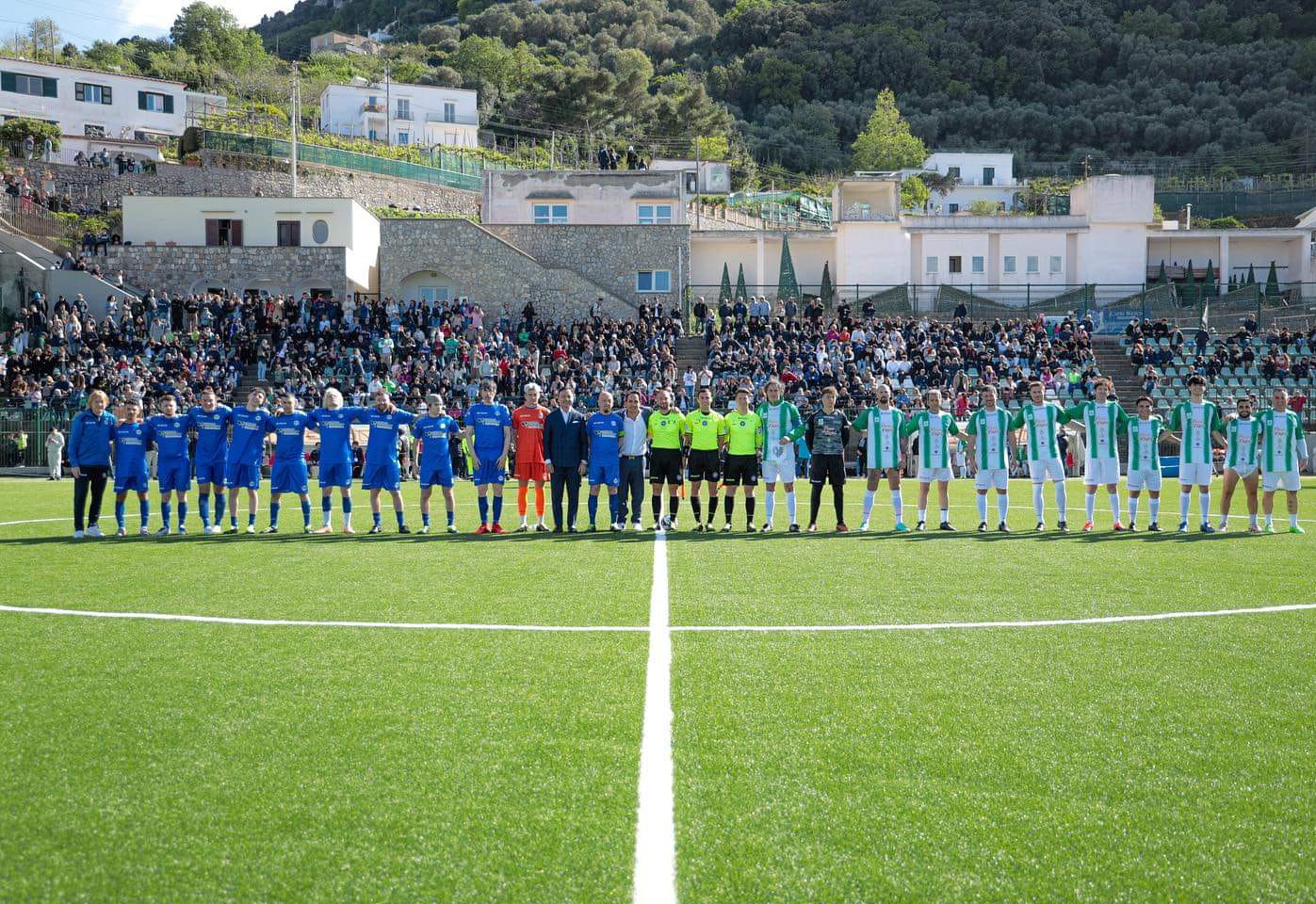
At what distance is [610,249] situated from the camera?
46.7 m

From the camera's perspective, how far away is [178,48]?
94.4 meters

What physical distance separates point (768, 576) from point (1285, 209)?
75.1 m

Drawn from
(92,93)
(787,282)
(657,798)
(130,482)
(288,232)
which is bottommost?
(657,798)

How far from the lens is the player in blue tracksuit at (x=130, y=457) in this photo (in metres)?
15.0

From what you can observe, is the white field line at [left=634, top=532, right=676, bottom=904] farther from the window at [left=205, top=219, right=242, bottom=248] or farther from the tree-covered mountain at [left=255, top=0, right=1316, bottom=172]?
the tree-covered mountain at [left=255, top=0, right=1316, bottom=172]

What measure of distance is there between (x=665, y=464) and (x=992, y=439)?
4.54 metres

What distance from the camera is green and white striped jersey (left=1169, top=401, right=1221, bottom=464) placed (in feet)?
52.2

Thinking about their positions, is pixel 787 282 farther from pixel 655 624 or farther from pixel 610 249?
pixel 655 624

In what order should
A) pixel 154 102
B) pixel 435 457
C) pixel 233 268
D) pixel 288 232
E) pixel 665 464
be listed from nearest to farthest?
pixel 435 457, pixel 665 464, pixel 233 268, pixel 288 232, pixel 154 102

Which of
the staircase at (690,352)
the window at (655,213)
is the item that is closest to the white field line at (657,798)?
the staircase at (690,352)

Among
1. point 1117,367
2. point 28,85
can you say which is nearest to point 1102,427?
point 1117,367

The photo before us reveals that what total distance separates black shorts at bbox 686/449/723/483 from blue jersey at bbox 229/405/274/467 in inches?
217

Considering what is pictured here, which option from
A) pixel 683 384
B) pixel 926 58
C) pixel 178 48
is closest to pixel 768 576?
pixel 683 384

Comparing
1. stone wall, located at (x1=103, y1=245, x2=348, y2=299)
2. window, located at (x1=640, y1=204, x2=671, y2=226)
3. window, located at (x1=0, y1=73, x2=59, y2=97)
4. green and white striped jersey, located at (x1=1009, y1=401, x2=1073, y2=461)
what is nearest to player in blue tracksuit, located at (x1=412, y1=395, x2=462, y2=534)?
green and white striped jersey, located at (x1=1009, y1=401, x2=1073, y2=461)
